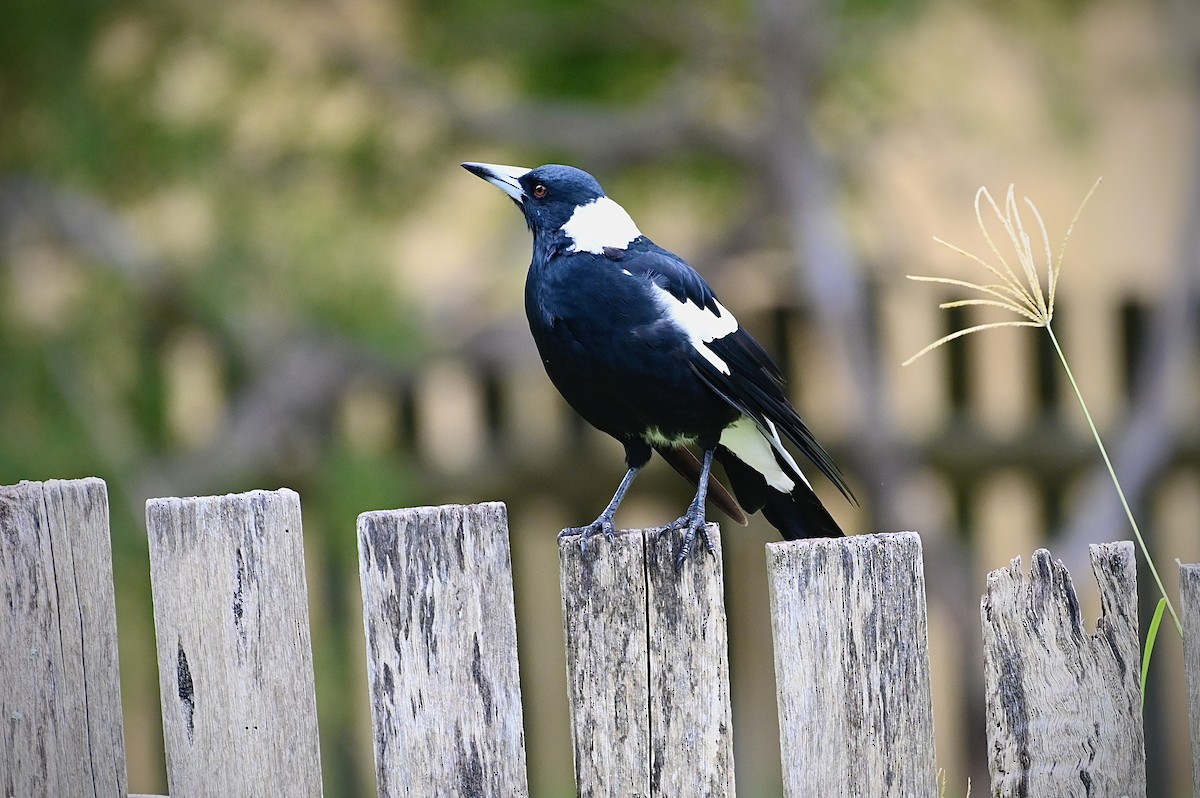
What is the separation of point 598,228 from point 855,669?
3.86 feet

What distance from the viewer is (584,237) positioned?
2.65 meters

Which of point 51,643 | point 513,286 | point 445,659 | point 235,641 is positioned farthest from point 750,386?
point 513,286

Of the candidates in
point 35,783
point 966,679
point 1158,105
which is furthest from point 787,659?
point 1158,105

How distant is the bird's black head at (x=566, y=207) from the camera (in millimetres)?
2660

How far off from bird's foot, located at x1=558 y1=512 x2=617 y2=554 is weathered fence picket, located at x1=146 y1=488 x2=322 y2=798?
15.5 inches

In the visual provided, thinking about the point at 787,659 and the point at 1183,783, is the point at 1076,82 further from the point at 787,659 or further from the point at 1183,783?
the point at 787,659

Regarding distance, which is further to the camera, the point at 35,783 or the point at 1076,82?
the point at 1076,82

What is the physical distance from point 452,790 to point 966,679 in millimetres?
2795

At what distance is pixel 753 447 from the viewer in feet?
8.98

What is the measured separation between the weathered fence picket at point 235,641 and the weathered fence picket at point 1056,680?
36.0 inches

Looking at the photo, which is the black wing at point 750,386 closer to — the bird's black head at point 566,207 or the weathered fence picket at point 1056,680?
the bird's black head at point 566,207

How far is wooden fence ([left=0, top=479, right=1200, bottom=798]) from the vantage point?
180cm

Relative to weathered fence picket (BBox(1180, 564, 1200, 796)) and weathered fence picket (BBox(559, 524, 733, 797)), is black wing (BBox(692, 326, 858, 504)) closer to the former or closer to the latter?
weathered fence picket (BBox(559, 524, 733, 797))

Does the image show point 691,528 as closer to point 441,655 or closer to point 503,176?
point 441,655
